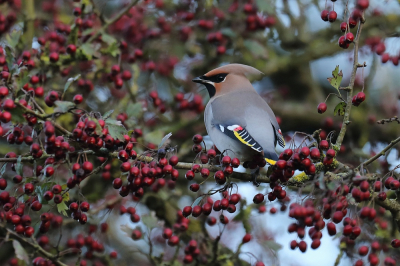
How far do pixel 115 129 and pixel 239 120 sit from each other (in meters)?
0.96

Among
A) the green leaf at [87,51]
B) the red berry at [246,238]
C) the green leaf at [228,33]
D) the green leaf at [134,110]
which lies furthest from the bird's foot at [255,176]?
the green leaf at [228,33]

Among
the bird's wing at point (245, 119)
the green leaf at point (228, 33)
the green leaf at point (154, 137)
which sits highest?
the bird's wing at point (245, 119)

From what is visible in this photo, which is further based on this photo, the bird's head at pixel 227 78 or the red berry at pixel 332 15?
the bird's head at pixel 227 78

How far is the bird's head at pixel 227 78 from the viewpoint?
361 centimetres

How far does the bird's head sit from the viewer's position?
361 cm

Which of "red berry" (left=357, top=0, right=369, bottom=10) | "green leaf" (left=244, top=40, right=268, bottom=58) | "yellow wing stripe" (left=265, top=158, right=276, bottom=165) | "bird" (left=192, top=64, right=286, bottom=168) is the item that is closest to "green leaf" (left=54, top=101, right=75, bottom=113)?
"bird" (left=192, top=64, right=286, bottom=168)

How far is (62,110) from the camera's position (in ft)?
6.95

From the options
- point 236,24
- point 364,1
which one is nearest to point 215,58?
point 236,24

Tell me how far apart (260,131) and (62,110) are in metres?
1.20

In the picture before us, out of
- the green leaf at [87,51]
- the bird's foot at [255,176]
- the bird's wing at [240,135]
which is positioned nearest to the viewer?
the bird's foot at [255,176]

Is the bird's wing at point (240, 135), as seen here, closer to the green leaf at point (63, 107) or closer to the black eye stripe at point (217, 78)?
the black eye stripe at point (217, 78)

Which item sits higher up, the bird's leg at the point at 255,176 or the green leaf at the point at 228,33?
the bird's leg at the point at 255,176

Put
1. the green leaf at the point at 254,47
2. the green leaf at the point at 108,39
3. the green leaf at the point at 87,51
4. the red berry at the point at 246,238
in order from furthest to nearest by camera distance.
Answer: the green leaf at the point at 254,47 → the green leaf at the point at 108,39 → the green leaf at the point at 87,51 → the red berry at the point at 246,238

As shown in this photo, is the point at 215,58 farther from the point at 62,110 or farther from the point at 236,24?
the point at 62,110
